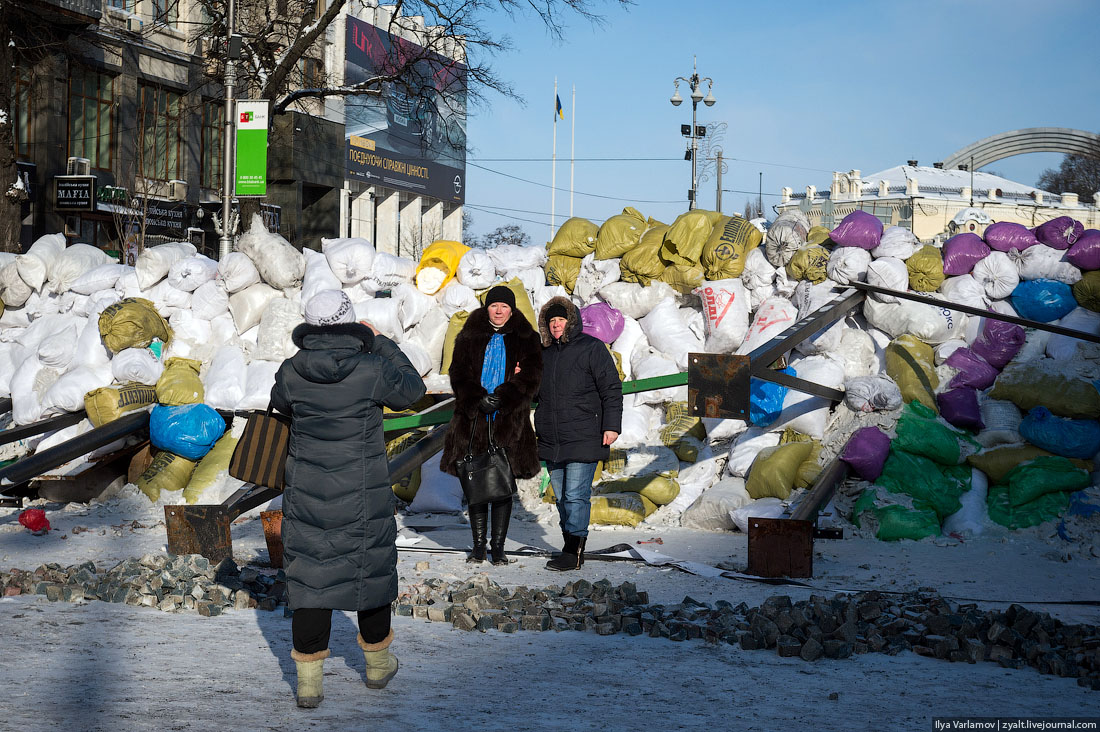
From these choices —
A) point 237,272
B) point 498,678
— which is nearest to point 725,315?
point 237,272

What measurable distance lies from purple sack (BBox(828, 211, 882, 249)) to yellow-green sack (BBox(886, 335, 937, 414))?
88 cm

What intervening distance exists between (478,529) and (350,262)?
369cm

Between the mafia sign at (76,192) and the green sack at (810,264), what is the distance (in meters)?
15.9

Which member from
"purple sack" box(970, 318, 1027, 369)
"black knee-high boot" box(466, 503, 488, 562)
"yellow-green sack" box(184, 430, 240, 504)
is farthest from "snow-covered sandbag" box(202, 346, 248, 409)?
"purple sack" box(970, 318, 1027, 369)

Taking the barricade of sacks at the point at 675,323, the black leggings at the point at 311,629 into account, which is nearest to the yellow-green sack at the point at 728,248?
the barricade of sacks at the point at 675,323

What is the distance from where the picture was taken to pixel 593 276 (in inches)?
343

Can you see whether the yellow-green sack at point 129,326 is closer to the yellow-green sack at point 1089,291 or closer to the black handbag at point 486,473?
the black handbag at point 486,473

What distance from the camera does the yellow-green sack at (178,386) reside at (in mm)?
7676

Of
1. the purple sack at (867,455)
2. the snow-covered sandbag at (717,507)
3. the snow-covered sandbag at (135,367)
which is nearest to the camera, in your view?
the purple sack at (867,455)

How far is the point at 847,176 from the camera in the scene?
53.9m

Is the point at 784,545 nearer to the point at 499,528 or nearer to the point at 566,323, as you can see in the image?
the point at 499,528

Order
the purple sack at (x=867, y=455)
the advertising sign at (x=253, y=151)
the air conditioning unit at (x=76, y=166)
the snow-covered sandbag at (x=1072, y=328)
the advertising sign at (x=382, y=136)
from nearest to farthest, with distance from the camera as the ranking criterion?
the purple sack at (x=867, y=455)
the snow-covered sandbag at (x=1072, y=328)
the advertising sign at (x=253, y=151)
the air conditioning unit at (x=76, y=166)
the advertising sign at (x=382, y=136)

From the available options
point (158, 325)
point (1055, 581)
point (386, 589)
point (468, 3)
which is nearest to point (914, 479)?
point (1055, 581)

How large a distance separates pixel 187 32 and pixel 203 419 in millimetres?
20843
